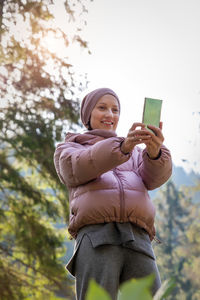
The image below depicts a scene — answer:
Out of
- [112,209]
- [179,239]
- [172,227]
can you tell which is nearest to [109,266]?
[112,209]

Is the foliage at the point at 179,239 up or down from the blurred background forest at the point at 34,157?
down

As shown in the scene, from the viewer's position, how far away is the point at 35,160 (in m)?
7.34

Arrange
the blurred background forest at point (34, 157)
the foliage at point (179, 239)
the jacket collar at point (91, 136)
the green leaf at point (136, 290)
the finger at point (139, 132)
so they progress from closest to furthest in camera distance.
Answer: the green leaf at point (136, 290) < the finger at point (139, 132) < the jacket collar at point (91, 136) < the blurred background forest at point (34, 157) < the foliage at point (179, 239)

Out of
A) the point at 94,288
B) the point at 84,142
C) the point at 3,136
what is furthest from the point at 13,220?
the point at 94,288

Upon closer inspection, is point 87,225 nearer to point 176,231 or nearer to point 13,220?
point 13,220

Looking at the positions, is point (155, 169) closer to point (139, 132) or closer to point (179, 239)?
point (139, 132)

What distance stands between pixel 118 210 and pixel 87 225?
132mm

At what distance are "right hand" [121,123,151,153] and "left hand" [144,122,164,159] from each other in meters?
0.02

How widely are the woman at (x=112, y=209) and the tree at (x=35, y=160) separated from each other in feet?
17.6

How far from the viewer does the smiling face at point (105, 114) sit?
1.89 m

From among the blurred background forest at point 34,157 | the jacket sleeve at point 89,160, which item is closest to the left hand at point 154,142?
the jacket sleeve at point 89,160

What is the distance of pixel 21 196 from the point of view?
7.34m

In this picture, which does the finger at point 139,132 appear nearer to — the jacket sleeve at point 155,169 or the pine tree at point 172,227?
the jacket sleeve at point 155,169

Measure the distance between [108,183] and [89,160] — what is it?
4.9 inches
